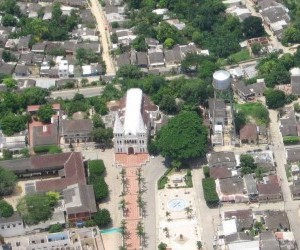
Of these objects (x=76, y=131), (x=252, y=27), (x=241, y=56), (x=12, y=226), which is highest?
(x=252, y=27)

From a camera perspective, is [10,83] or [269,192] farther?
[10,83]

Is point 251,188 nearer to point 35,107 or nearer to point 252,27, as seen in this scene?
point 35,107

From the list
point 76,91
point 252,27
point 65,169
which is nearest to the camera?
point 65,169

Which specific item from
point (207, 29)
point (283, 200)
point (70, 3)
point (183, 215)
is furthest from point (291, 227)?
point (70, 3)

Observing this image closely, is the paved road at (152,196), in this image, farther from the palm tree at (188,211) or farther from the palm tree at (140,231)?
the palm tree at (188,211)

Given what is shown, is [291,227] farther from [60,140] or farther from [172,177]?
[60,140]

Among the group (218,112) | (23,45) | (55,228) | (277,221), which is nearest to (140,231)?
(55,228)

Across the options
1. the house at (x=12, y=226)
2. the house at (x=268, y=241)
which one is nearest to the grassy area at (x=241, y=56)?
the house at (x=268, y=241)
